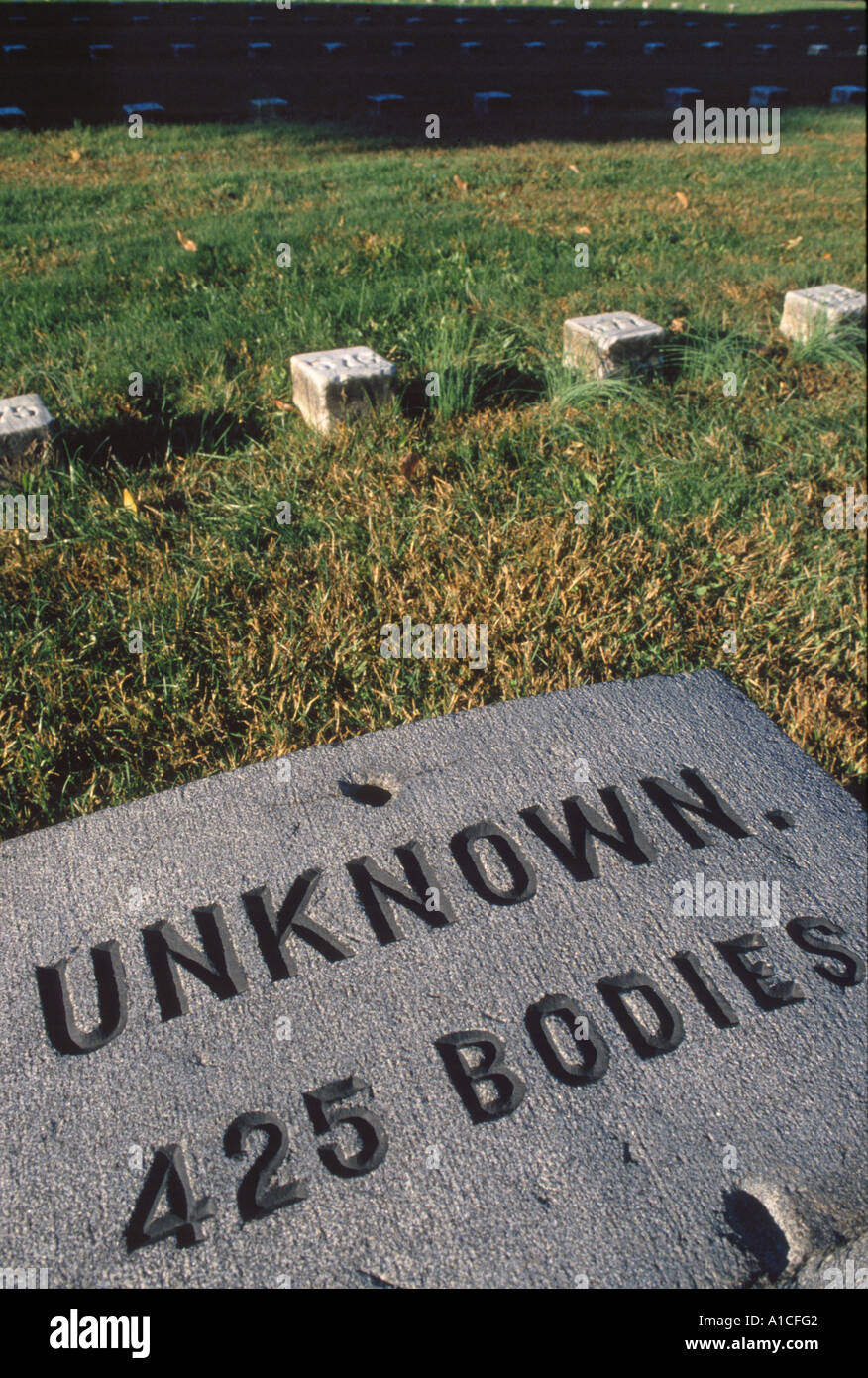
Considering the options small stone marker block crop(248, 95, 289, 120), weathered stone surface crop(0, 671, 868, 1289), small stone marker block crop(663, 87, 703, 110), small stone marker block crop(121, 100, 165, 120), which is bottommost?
weathered stone surface crop(0, 671, 868, 1289)

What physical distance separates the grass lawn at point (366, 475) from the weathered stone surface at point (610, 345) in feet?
0.30

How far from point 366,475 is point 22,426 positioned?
97 centimetres

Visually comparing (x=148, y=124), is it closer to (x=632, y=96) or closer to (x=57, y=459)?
(x=57, y=459)

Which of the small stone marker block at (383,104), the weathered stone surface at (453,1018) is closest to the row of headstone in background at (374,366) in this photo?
the weathered stone surface at (453,1018)

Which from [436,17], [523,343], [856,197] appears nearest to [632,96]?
[436,17]

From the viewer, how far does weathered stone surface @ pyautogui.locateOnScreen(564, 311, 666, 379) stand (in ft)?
11.5

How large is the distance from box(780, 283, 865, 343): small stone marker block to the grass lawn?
13 cm

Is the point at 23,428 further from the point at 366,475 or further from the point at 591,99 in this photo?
the point at 591,99

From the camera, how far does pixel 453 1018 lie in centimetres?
154

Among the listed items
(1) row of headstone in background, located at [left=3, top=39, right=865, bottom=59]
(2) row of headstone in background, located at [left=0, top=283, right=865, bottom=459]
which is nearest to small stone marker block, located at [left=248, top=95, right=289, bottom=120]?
(1) row of headstone in background, located at [left=3, top=39, right=865, bottom=59]

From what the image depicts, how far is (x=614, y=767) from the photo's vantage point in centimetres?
201

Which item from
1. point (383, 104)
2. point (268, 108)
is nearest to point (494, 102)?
point (383, 104)

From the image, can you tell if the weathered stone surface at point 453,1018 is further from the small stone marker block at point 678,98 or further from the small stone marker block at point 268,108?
the small stone marker block at point 678,98

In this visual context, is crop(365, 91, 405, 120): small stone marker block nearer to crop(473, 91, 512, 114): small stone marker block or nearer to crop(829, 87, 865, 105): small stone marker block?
crop(473, 91, 512, 114): small stone marker block
